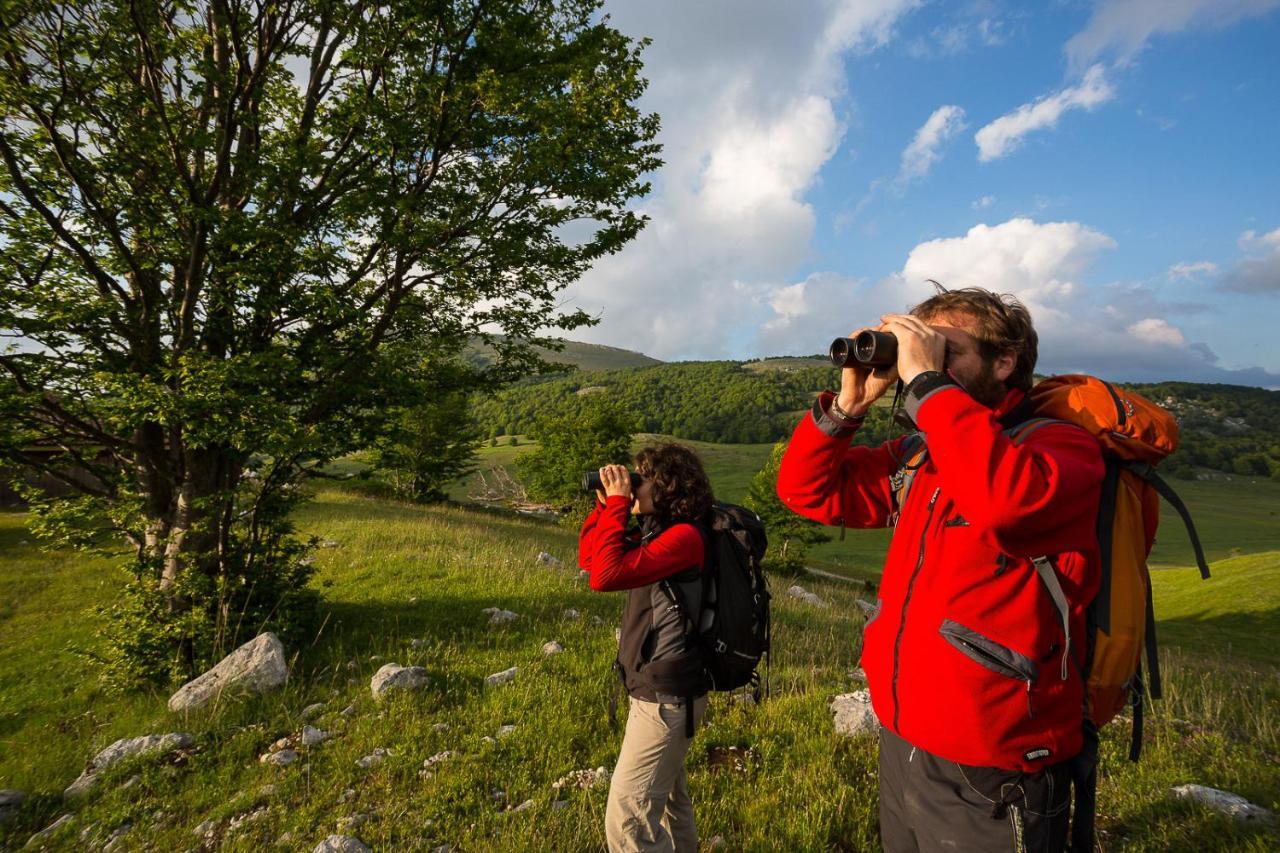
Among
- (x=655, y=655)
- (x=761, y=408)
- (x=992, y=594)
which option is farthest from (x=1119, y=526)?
(x=761, y=408)

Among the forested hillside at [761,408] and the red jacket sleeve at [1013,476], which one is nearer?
the red jacket sleeve at [1013,476]

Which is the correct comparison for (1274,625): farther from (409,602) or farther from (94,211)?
(94,211)

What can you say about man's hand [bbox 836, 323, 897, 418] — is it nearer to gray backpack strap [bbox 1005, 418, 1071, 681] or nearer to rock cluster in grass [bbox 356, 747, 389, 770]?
gray backpack strap [bbox 1005, 418, 1071, 681]

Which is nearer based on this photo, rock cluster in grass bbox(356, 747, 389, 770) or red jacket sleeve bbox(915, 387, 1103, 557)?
red jacket sleeve bbox(915, 387, 1103, 557)

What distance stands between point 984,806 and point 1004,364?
151 centimetres

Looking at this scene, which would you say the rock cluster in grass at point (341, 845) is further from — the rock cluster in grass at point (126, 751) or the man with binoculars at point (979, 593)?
the man with binoculars at point (979, 593)

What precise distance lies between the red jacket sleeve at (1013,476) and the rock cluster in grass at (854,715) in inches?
152

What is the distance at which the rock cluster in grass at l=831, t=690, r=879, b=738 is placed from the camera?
4805 mm

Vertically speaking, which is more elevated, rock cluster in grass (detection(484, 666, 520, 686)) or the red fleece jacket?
the red fleece jacket

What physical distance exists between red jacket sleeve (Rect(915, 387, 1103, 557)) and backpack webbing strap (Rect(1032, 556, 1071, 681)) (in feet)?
0.26

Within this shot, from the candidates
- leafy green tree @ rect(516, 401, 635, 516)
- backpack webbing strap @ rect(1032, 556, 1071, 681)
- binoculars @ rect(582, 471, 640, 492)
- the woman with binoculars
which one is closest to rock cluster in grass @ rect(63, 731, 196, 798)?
the woman with binoculars

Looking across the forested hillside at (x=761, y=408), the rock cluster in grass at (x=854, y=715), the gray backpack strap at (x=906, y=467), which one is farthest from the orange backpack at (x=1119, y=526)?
the forested hillside at (x=761, y=408)

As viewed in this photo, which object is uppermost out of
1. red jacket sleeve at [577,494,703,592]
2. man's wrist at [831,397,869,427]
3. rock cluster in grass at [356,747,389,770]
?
man's wrist at [831,397,869,427]

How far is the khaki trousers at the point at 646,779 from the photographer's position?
2.94 m
